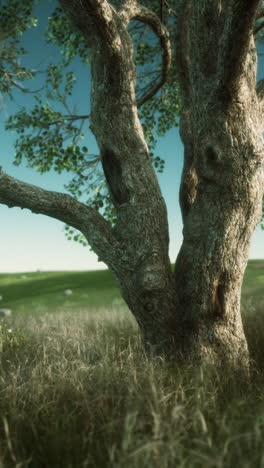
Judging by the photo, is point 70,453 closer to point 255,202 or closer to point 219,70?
point 255,202

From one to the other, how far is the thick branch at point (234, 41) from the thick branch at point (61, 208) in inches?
83.1

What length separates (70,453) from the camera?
2705 mm

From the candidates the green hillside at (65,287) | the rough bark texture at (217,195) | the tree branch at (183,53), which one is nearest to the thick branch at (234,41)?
the rough bark texture at (217,195)

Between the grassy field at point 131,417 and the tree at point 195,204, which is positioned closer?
the grassy field at point 131,417

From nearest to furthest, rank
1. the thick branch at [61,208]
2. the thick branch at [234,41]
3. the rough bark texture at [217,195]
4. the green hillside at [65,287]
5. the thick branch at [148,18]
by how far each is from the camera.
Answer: the thick branch at [234,41] → the rough bark texture at [217,195] → the thick branch at [61,208] → the thick branch at [148,18] → the green hillside at [65,287]

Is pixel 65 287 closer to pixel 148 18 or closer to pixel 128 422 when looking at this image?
pixel 148 18

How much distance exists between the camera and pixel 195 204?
4.87 metres

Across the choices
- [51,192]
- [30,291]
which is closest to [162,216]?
[51,192]

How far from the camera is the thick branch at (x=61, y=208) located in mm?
4707

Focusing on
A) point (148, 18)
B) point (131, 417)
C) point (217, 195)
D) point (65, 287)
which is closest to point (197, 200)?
point (217, 195)

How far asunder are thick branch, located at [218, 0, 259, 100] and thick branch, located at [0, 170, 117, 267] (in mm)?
2110

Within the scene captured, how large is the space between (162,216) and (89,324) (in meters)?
4.46

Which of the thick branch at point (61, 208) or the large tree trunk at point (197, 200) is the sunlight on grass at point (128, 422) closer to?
the large tree trunk at point (197, 200)

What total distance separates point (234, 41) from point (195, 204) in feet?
6.11
